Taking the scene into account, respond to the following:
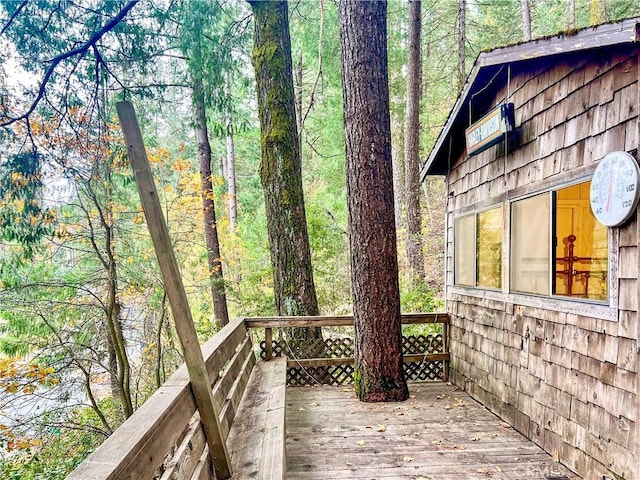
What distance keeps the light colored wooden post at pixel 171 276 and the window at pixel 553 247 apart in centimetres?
268

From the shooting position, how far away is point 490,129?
413 cm

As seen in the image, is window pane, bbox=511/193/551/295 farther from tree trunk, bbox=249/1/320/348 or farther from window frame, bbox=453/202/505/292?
tree trunk, bbox=249/1/320/348

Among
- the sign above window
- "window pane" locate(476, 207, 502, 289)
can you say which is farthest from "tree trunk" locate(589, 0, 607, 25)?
"window pane" locate(476, 207, 502, 289)

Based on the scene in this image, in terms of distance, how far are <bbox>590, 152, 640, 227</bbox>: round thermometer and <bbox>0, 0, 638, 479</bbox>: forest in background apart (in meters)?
3.69

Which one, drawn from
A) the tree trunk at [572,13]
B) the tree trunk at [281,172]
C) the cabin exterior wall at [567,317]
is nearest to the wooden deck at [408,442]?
the cabin exterior wall at [567,317]

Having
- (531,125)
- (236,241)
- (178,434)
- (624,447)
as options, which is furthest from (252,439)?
(236,241)

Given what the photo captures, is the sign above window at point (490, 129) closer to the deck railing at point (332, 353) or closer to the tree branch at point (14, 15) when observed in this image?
the deck railing at point (332, 353)

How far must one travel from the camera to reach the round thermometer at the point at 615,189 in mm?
2508

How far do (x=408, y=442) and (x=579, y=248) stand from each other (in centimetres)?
217

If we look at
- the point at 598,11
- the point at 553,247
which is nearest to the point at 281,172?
the point at 553,247

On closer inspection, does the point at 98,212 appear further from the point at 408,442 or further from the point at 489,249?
the point at 489,249

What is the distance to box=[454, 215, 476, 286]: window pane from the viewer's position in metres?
4.90

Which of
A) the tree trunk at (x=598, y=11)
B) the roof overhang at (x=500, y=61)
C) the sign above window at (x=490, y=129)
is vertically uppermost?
the tree trunk at (x=598, y=11)

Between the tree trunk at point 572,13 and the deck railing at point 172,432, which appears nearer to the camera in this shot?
the deck railing at point 172,432
